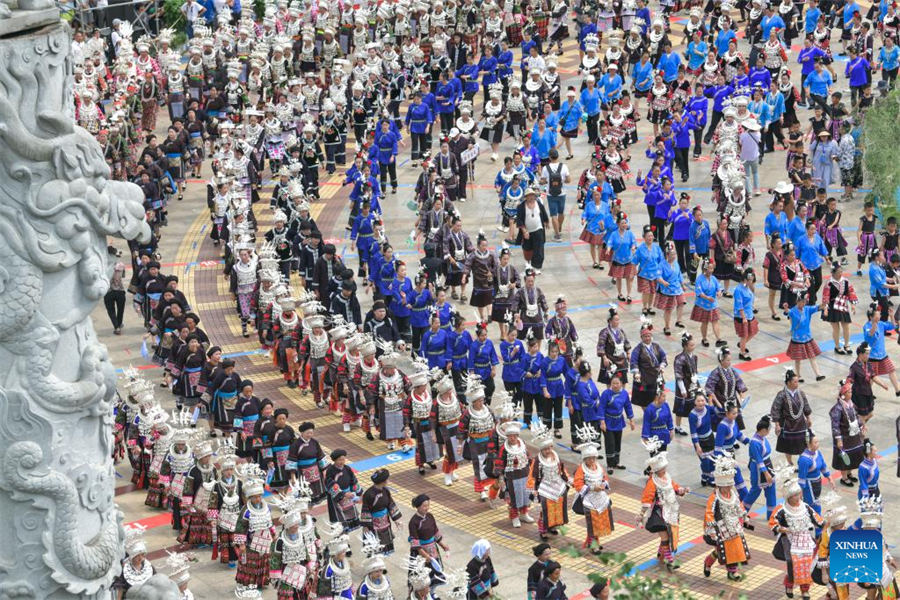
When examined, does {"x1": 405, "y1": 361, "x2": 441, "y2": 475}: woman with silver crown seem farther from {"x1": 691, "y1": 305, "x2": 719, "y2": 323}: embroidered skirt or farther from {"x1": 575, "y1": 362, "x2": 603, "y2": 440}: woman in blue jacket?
{"x1": 691, "y1": 305, "x2": 719, "y2": 323}: embroidered skirt

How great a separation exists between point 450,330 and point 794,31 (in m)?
19.8

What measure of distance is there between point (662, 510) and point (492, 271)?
28.4ft

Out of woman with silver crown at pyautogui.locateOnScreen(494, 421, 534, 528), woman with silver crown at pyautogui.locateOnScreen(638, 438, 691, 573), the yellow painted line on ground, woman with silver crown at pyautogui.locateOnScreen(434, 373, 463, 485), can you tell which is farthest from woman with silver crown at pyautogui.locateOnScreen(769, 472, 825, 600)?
the yellow painted line on ground

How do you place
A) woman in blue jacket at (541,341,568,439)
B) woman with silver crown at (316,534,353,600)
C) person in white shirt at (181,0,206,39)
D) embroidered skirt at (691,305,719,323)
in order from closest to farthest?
1. woman with silver crown at (316,534,353,600)
2. woman in blue jacket at (541,341,568,439)
3. embroidered skirt at (691,305,719,323)
4. person in white shirt at (181,0,206,39)

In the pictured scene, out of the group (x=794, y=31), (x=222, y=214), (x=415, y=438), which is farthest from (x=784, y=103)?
(x=415, y=438)

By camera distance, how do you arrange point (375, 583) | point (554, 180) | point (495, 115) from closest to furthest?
1. point (375, 583)
2. point (554, 180)
3. point (495, 115)

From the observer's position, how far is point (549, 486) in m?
24.2

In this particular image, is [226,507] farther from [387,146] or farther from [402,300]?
[387,146]

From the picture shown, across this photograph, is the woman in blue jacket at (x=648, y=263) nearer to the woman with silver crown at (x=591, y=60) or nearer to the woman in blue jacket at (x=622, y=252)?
the woman in blue jacket at (x=622, y=252)

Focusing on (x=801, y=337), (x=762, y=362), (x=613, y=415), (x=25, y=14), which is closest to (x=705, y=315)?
(x=762, y=362)

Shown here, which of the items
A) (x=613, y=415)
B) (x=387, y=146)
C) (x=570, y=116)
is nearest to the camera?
(x=613, y=415)

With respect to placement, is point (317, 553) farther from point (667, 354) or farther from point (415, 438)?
point (667, 354)

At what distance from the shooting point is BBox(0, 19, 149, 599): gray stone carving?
495 inches

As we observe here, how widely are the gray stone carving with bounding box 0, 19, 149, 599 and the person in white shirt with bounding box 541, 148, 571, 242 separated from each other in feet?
71.7
